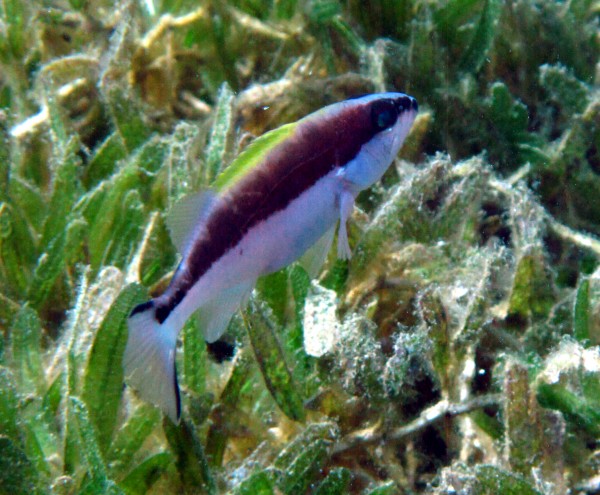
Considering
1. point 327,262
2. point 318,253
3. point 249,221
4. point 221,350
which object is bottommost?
point 221,350

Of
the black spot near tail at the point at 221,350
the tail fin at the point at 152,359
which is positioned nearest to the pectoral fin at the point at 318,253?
the tail fin at the point at 152,359

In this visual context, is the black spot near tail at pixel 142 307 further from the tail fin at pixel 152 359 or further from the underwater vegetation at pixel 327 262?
the underwater vegetation at pixel 327 262

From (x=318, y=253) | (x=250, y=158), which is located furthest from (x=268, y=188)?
(x=318, y=253)

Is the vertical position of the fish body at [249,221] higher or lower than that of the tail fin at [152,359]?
higher

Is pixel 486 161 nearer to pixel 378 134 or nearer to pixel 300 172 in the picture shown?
pixel 378 134

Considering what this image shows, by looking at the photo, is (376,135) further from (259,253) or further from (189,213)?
(189,213)

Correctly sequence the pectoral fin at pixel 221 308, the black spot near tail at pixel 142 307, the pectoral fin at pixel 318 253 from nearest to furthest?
the black spot near tail at pixel 142 307 < the pectoral fin at pixel 221 308 < the pectoral fin at pixel 318 253

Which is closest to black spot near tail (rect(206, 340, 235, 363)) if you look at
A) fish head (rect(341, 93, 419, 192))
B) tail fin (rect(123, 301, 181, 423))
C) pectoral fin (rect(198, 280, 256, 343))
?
pectoral fin (rect(198, 280, 256, 343))
